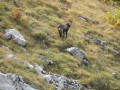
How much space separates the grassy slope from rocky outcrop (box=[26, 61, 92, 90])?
0.39m

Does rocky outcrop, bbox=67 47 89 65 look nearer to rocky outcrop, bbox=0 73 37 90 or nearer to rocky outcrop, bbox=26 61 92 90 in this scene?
rocky outcrop, bbox=26 61 92 90

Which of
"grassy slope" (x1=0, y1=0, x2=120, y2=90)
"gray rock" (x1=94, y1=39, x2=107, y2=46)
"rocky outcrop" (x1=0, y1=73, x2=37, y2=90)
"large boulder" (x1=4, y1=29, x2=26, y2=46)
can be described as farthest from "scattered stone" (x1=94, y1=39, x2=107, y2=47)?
"rocky outcrop" (x1=0, y1=73, x2=37, y2=90)

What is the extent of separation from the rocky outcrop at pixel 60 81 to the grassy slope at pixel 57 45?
0.39 metres

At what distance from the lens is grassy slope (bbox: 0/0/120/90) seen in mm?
8344

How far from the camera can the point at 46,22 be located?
13.6m

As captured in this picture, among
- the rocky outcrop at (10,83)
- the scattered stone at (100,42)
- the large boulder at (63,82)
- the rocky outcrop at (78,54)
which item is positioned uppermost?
the rocky outcrop at (10,83)

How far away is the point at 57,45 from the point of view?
11.1m

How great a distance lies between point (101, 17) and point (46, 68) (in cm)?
1184

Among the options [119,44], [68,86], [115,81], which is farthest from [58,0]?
[68,86]

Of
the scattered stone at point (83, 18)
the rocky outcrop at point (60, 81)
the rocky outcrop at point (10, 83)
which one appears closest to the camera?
the rocky outcrop at point (10, 83)

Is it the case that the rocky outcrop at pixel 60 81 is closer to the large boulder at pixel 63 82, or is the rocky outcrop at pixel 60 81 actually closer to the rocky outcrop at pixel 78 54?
the large boulder at pixel 63 82

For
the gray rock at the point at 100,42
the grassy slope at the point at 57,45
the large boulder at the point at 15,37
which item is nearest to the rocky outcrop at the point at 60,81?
the grassy slope at the point at 57,45

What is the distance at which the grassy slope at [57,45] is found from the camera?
8.34 m

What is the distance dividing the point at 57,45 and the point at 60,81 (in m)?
3.53
